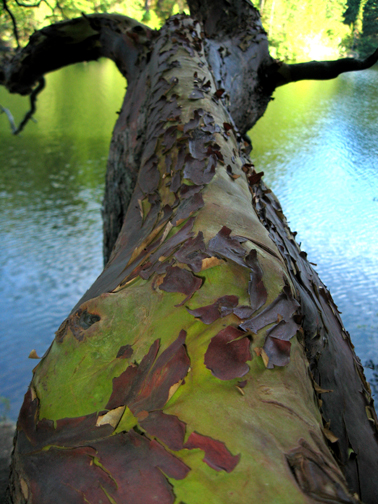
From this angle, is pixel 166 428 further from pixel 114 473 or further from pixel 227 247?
pixel 227 247

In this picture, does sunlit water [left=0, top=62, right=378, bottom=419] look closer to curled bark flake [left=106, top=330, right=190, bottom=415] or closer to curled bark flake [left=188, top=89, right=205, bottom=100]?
curled bark flake [left=188, top=89, right=205, bottom=100]

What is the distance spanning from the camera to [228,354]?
0.38m

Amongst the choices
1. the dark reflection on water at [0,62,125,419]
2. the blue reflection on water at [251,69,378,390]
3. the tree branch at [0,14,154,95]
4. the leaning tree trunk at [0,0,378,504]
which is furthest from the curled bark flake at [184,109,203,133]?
the dark reflection on water at [0,62,125,419]

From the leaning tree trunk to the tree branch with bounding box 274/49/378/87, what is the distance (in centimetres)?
115

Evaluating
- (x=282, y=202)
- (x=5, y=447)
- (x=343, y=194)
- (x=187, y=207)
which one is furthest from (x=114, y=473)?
(x=282, y=202)

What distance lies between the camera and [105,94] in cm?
723

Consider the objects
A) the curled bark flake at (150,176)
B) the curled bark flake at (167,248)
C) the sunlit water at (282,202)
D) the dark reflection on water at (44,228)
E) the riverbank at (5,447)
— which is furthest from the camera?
the dark reflection on water at (44,228)

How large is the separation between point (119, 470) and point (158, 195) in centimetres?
52

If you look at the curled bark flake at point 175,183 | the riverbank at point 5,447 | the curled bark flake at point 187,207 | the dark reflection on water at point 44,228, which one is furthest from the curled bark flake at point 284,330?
the dark reflection on water at point 44,228

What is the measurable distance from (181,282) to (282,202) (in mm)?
2547

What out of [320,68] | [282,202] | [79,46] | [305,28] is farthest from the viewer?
[282,202]

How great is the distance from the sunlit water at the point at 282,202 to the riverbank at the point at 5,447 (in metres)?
0.06

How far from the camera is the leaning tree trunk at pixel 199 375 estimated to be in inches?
12.4

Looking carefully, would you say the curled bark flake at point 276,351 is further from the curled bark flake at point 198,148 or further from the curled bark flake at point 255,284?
the curled bark flake at point 198,148
